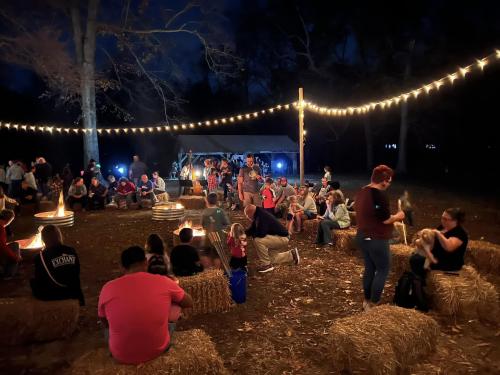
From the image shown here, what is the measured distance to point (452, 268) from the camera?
17.5ft

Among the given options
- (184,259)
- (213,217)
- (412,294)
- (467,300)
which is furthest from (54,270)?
(467,300)

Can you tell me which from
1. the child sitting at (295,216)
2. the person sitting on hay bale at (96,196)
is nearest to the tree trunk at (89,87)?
the person sitting on hay bale at (96,196)

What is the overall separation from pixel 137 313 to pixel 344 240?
603 centimetres

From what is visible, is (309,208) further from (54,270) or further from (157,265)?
(54,270)

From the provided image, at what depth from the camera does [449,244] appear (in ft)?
17.0

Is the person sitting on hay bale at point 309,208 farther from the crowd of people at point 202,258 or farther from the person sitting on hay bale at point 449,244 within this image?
the person sitting on hay bale at point 449,244

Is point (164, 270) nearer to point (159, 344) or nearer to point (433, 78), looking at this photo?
point (159, 344)

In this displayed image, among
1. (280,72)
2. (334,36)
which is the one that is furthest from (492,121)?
(280,72)

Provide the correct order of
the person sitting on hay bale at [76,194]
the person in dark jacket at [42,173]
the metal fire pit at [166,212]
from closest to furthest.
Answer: the metal fire pit at [166,212] < the person sitting on hay bale at [76,194] < the person in dark jacket at [42,173]

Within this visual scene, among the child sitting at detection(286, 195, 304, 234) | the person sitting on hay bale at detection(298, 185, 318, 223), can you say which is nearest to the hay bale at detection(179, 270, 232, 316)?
the child sitting at detection(286, 195, 304, 234)

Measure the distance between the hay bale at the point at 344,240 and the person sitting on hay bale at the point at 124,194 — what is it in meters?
8.45

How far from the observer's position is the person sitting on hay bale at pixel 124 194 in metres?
14.5

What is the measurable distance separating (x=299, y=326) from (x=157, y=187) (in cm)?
1093

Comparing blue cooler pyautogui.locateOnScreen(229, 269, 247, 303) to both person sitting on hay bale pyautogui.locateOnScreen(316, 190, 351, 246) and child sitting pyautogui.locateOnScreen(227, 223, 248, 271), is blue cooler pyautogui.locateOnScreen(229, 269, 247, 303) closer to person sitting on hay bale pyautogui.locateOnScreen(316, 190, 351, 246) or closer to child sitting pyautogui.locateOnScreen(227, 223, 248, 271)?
child sitting pyautogui.locateOnScreen(227, 223, 248, 271)
